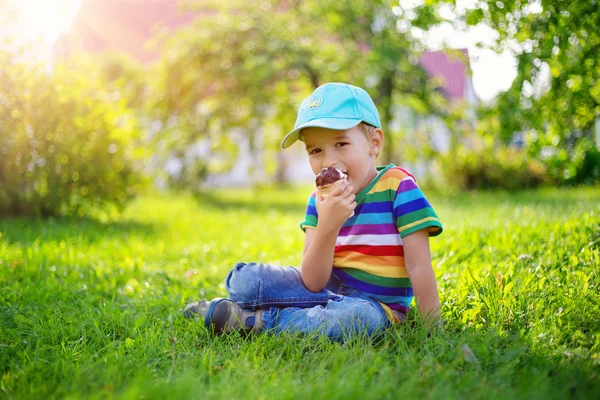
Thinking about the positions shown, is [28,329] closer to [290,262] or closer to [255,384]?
[255,384]

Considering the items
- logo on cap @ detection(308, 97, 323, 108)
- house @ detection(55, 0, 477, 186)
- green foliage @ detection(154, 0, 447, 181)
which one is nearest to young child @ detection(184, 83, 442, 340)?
logo on cap @ detection(308, 97, 323, 108)

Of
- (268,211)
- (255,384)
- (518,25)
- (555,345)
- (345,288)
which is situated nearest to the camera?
(255,384)

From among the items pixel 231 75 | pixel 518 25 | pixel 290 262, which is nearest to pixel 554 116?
pixel 518 25

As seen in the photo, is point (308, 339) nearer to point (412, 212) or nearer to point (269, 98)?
point (412, 212)

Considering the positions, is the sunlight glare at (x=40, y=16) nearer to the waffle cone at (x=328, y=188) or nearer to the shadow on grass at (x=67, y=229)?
the shadow on grass at (x=67, y=229)

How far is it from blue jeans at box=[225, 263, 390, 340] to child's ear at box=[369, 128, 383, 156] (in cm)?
65

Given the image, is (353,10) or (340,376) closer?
(340,376)

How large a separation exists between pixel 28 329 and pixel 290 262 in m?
2.04

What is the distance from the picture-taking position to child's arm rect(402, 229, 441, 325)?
234 centimetres

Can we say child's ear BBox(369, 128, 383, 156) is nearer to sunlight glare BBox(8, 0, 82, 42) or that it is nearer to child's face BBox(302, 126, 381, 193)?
child's face BBox(302, 126, 381, 193)

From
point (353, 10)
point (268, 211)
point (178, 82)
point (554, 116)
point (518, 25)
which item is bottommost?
point (268, 211)

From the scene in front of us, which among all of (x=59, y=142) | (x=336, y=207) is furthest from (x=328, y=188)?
(x=59, y=142)

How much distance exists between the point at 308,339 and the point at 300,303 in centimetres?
29

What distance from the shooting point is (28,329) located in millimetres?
2662
